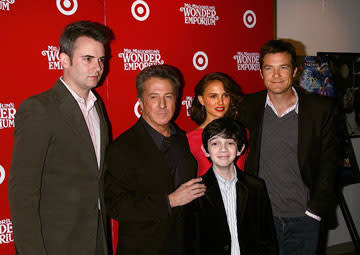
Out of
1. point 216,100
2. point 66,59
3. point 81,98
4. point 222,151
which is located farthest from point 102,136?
point 216,100

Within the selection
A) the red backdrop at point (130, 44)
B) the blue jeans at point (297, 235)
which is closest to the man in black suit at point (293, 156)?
the blue jeans at point (297, 235)

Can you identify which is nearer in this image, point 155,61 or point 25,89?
point 25,89

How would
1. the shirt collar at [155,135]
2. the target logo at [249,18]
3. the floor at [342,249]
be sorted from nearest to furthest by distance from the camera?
the shirt collar at [155,135] → the target logo at [249,18] → the floor at [342,249]

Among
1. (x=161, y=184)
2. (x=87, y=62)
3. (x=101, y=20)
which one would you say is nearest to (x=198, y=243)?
(x=161, y=184)

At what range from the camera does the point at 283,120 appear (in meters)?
2.49

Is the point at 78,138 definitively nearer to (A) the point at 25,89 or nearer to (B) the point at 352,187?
(A) the point at 25,89

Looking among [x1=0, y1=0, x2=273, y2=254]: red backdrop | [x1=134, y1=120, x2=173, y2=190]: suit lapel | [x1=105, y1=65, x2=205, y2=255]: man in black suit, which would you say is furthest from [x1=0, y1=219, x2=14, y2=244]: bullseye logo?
[x1=134, y1=120, x2=173, y2=190]: suit lapel

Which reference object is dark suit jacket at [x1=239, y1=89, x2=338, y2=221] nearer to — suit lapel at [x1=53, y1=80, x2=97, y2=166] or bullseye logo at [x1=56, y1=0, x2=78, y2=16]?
suit lapel at [x1=53, y1=80, x2=97, y2=166]

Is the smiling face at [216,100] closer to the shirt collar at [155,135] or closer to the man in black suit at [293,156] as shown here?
the man in black suit at [293,156]

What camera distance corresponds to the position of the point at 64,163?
189 centimetres

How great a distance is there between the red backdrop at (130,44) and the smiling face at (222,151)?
1.11 meters

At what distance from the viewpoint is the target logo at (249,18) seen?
3478 millimetres

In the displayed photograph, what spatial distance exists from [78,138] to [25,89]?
861 millimetres

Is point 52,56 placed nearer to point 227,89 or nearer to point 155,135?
point 155,135
